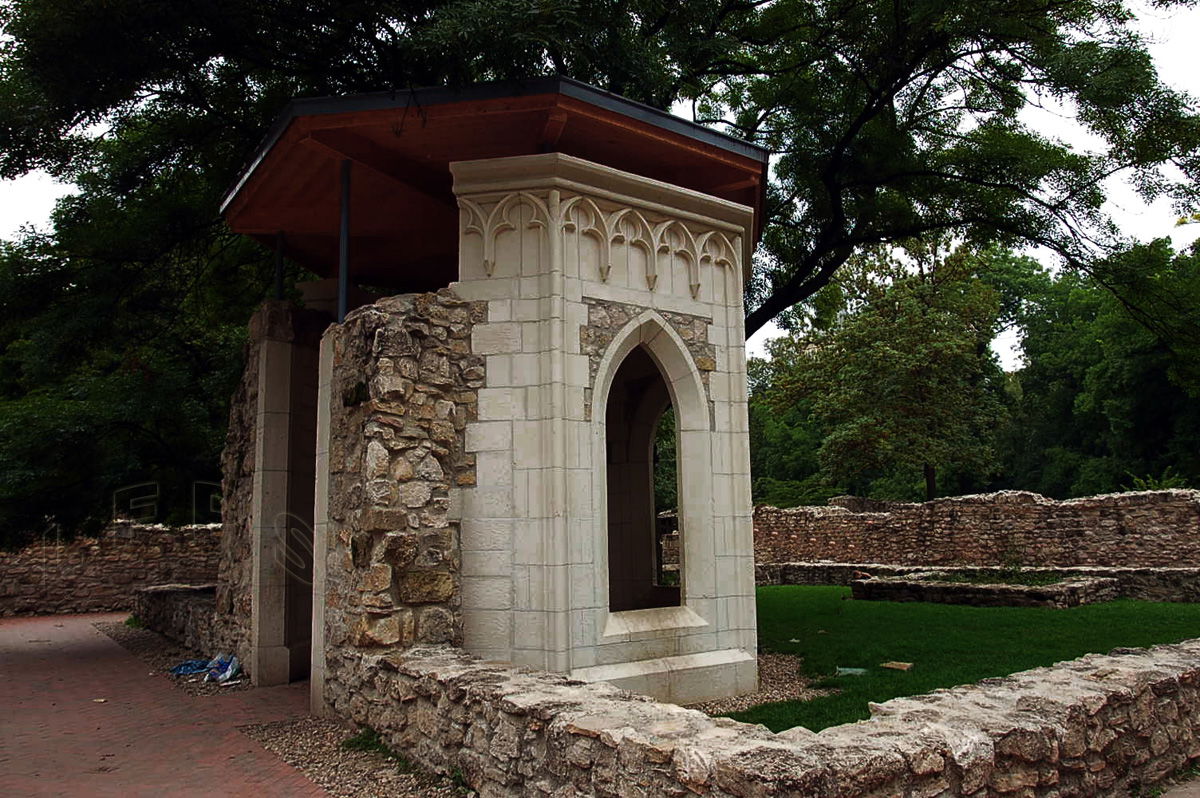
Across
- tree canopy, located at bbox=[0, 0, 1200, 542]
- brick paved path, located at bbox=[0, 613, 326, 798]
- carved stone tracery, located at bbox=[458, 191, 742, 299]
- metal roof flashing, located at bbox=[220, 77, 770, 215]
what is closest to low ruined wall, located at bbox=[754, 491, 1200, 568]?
tree canopy, located at bbox=[0, 0, 1200, 542]

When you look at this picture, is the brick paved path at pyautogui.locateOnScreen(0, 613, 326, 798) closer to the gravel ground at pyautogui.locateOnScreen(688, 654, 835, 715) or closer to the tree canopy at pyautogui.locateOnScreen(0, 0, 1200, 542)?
the gravel ground at pyautogui.locateOnScreen(688, 654, 835, 715)

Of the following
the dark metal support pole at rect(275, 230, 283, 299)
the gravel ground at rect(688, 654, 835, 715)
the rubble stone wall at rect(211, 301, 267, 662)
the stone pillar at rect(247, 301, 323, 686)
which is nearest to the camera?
the gravel ground at rect(688, 654, 835, 715)

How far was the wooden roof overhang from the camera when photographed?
6656 millimetres

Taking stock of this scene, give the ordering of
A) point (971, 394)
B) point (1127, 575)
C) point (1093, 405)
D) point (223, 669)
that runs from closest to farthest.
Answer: point (223, 669) → point (1127, 575) → point (971, 394) → point (1093, 405)

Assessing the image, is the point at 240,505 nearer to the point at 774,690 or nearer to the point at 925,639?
the point at 774,690

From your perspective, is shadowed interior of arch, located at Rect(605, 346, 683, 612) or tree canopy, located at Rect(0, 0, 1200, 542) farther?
shadowed interior of arch, located at Rect(605, 346, 683, 612)

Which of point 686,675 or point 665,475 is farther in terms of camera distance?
point 665,475

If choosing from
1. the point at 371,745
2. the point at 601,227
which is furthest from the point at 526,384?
the point at 371,745

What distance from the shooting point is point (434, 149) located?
740cm

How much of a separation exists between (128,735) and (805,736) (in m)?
5.76

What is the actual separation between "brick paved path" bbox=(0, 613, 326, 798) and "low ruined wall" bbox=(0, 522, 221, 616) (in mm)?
8837

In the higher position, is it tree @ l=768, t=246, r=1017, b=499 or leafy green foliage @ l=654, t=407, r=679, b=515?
tree @ l=768, t=246, r=1017, b=499

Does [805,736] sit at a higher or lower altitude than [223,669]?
higher

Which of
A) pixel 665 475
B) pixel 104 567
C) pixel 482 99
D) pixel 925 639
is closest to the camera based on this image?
pixel 482 99
